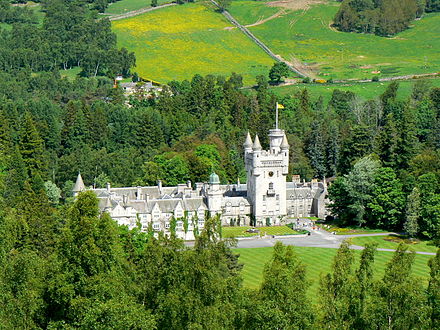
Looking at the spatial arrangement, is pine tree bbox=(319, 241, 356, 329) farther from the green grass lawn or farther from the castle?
the castle

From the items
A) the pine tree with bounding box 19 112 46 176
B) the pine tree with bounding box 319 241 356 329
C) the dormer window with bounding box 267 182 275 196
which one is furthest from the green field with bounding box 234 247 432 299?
the pine tree with bounding box 19 112 46 176

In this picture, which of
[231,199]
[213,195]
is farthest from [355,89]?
[213,195]

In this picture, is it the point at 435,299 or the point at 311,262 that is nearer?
the point at 435,299

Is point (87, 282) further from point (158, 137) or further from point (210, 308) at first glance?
point (158, 137)

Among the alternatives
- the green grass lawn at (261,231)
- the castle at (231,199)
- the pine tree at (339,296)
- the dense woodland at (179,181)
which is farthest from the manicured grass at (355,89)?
the pine tree at (339,296)

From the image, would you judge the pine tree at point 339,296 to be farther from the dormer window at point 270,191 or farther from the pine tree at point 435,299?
the dormer window at point 270,191

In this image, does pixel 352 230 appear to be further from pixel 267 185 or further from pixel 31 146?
pixel 31 146
